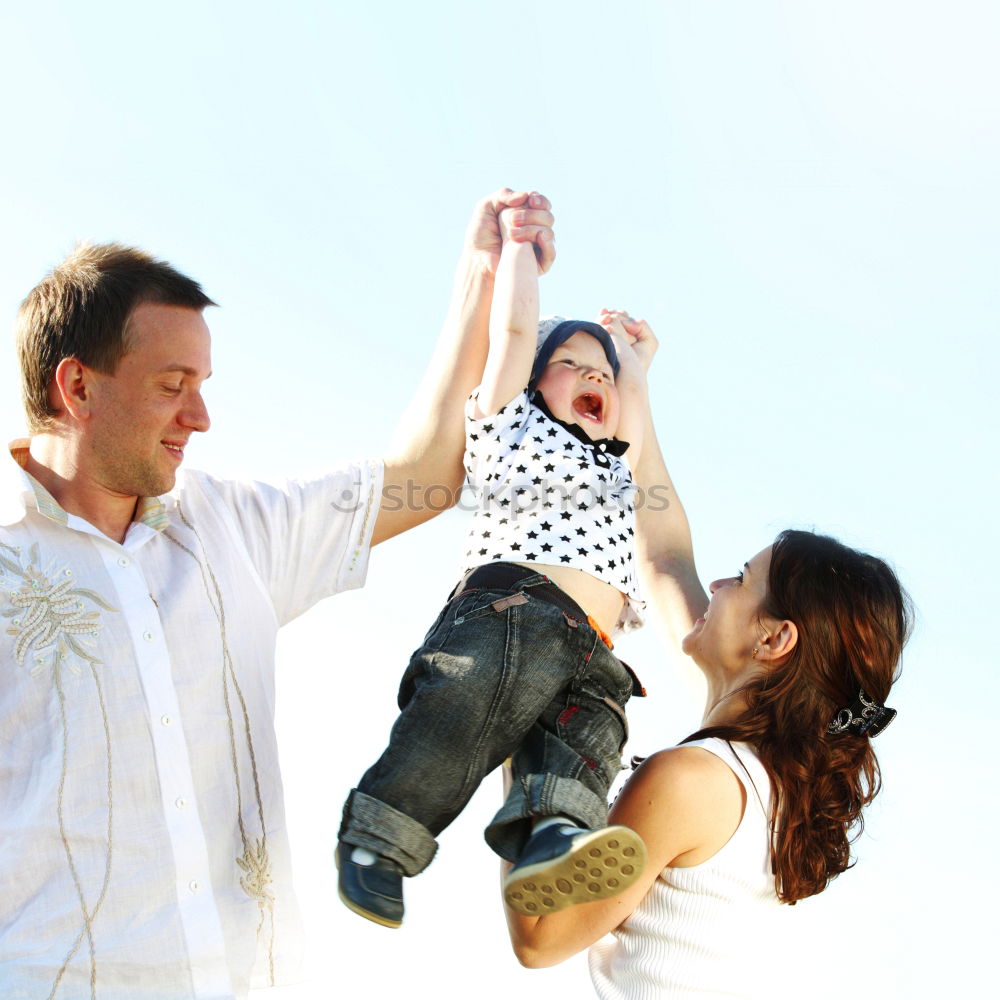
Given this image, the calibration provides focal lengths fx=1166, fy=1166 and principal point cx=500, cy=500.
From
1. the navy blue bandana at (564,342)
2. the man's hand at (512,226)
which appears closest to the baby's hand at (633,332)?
the navy blue bandana at (564,342)

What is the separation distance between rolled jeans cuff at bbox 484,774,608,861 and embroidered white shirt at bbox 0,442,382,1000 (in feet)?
1.93

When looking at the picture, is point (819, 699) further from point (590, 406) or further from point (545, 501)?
point (590, 406)

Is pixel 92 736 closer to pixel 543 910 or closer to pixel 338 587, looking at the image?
pixel 338 587

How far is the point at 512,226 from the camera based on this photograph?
332 cm

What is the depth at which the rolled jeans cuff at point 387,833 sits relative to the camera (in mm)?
2537

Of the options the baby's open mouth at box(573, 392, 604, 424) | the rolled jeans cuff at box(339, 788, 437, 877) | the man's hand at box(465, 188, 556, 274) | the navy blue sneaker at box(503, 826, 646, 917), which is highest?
the man's hand at box(465, 188, 556, 274)

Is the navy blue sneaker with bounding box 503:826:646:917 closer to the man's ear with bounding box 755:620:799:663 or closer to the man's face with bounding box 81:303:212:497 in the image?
the man's ear with bounding box 755:620:799:663

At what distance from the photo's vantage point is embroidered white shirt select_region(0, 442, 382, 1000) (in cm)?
246

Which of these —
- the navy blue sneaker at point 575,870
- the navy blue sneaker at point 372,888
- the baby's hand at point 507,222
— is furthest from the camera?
the baby's hand at point 507,222

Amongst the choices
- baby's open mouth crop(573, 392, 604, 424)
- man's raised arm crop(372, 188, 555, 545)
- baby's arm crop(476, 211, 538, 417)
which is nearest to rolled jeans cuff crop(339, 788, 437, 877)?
man's raised arm crop(372, 188, 555, 545)

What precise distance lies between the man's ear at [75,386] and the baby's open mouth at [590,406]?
132cm

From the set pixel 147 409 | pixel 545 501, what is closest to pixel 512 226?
pixel 545 501

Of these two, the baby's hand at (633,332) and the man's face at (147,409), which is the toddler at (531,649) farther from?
the man's face at (147,409)

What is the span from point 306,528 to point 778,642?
4.12ft
